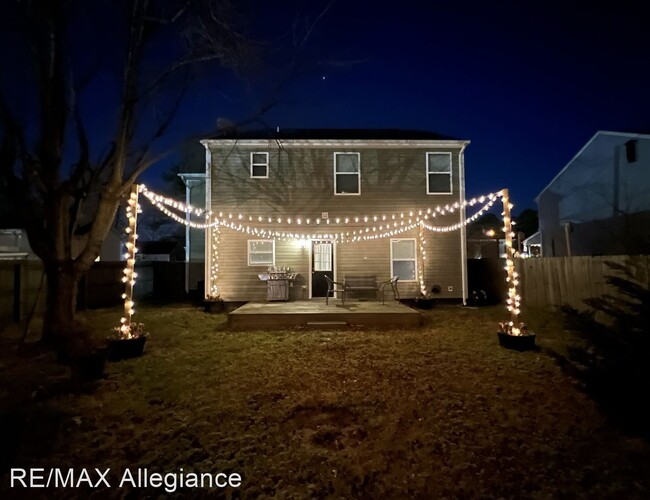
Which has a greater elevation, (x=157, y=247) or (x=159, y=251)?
(x=157, y=247)

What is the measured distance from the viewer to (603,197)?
15.3 meters

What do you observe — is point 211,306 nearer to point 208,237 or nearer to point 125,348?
point 208,237

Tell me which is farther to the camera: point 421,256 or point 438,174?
point 438,174

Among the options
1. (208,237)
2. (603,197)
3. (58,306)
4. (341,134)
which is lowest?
(58,306)

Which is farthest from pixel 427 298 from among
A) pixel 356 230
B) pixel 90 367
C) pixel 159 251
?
pixel 159 251

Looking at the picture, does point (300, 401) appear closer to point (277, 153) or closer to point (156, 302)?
point (277, 153)

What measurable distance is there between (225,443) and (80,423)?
1619 millimetres

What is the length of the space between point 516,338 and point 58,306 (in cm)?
821

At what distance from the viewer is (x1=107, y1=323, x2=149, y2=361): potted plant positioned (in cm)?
564

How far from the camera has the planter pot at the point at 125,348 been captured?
5.62 metres

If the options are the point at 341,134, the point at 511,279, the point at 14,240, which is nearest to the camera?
the point at 511,279

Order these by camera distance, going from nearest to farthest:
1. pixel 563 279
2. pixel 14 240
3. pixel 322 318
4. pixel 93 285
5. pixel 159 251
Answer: pixel 322 318 → pixel 563 279 → pixel 93 285 → pixel 14 240 → pixel 159 251

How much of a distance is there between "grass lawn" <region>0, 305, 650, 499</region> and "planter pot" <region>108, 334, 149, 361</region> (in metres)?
0.24

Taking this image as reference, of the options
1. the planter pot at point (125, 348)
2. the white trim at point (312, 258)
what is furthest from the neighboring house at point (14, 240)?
the planter pot at point (125, 348)
